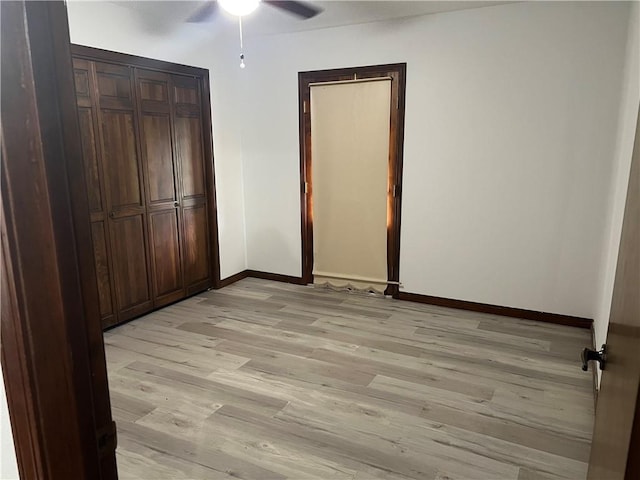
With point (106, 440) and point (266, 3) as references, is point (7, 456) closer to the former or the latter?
point (106, 440)

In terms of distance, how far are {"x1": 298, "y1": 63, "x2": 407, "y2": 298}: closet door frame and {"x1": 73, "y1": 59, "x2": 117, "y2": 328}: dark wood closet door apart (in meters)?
1.88

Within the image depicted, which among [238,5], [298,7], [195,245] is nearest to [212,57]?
[298,7]

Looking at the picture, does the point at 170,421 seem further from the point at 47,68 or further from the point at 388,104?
the point at 388,104

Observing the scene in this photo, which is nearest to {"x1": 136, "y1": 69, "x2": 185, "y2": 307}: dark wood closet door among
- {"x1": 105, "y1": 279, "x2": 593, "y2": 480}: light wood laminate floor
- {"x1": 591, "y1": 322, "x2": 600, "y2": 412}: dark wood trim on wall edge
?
{"x1": 105, "y1": 279, "x2": 593, "y2": 480}: light wood laminate floor

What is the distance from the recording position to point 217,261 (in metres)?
4.64

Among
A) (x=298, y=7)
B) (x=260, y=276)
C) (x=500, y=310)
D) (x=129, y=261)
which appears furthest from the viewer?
(x=260, y=276)

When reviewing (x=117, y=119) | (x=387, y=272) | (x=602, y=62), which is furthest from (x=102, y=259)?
(x=602, y=62)

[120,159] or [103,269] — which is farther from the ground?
[120,159]

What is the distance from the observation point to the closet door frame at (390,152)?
398cm

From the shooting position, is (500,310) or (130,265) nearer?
(130,265)

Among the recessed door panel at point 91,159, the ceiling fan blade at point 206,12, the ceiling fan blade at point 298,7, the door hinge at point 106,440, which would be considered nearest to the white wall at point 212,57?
the recessed door panel at point 91,159

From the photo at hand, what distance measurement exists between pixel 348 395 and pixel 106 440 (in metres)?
2.06

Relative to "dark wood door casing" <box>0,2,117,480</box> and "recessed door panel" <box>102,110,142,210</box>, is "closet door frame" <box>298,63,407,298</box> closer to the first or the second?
"recessed door panel" <box>102,110,142,210</box>

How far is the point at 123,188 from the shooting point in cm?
363
